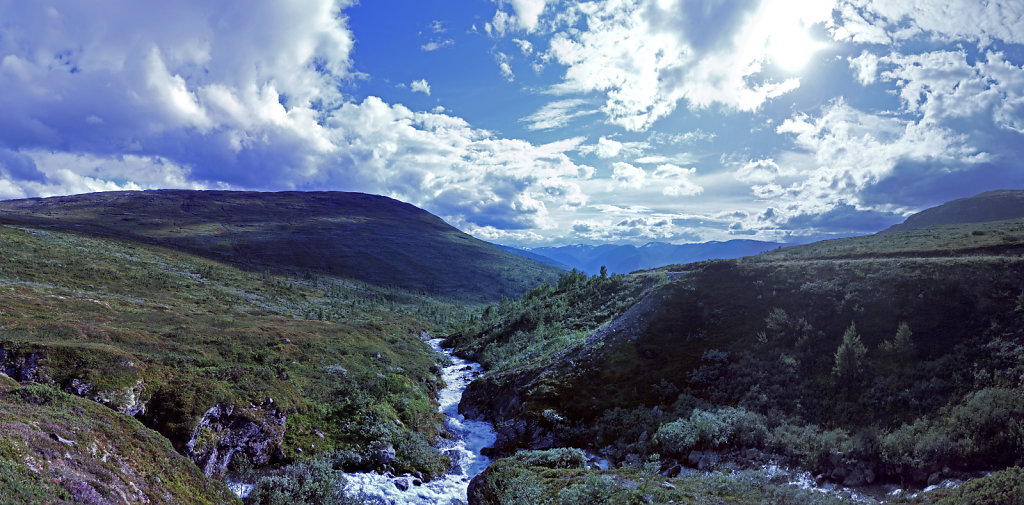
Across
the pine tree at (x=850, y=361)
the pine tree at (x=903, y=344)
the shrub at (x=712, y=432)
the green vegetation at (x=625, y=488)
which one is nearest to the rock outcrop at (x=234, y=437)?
the green vegetation at (x=625, y=488)

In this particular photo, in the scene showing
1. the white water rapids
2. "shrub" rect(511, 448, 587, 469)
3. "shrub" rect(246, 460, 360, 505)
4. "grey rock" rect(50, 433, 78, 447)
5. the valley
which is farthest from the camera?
"shrub" rect(511, 448, 587, 469)

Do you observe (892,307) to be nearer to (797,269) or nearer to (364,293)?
(797,269)

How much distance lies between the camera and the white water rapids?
83.4 feet

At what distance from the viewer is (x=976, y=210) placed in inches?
6531

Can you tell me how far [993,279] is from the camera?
3256 cm

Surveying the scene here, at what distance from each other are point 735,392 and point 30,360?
4699 cm

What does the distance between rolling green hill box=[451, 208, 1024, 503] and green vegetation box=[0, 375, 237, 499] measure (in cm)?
1656

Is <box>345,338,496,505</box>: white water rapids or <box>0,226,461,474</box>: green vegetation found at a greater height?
<box>0,226,461,474</box>: green vegetation

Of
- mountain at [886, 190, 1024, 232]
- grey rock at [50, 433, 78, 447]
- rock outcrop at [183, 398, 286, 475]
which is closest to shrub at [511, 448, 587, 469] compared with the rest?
rock outcrop at [183, 398, 286, 475]

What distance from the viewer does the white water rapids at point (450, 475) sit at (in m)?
25.4

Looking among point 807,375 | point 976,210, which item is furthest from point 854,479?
point 976,210

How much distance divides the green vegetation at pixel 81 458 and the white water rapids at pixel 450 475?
8529 mm

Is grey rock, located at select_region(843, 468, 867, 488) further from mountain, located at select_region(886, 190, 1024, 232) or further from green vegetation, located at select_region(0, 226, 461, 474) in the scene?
mountain, located at select_region(886, 190, 1024, 232)

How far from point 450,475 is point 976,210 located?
776ft
